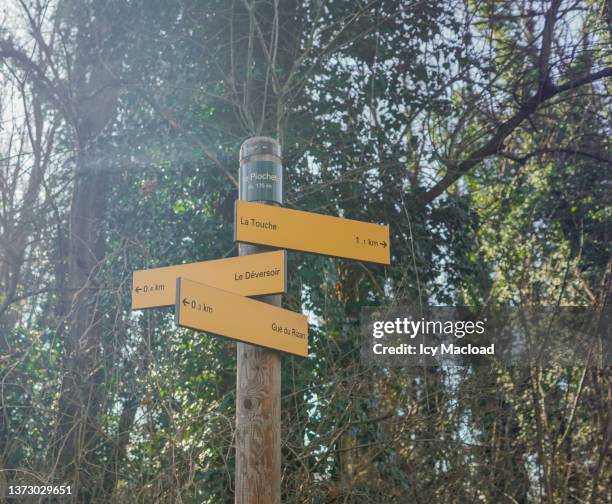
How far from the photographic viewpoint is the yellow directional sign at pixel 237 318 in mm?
3682

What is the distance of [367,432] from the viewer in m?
7.65

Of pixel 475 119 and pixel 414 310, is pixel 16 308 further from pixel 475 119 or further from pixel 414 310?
pixel 475 119

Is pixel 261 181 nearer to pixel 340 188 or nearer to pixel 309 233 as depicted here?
pixel 309 233

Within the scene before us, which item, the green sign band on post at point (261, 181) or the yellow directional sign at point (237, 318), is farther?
the green sign band on post at point (261, 181)

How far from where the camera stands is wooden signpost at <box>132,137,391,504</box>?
3.78m

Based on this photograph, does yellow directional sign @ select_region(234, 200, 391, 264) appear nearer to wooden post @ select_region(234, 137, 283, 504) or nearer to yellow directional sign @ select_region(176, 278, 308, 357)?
wooden post @ select_region(234, 137, 283, 504)

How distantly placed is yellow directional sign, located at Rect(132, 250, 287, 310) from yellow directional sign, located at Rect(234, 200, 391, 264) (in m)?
0.12

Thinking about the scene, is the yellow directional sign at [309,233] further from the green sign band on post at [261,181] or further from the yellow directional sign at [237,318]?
the yellow directional sign at [237,318]

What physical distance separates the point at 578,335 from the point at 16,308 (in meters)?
7.12

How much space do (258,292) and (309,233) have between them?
432 millimetres

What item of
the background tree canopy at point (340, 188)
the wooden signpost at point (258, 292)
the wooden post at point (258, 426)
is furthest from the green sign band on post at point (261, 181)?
the background tree canopy at point (340, 188)

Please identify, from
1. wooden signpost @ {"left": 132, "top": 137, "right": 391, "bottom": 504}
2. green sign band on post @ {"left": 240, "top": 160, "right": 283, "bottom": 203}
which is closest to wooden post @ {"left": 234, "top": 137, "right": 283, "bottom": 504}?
wooden signpost @ {"left": 132, "top": 137, "right": 391, "bottom": 504}

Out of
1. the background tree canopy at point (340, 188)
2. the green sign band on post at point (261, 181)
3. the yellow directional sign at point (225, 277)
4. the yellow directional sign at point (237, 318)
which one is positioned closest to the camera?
the yellow directional sign at point (237, 318)

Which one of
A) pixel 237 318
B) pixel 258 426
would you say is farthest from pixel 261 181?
pixel 258 426
